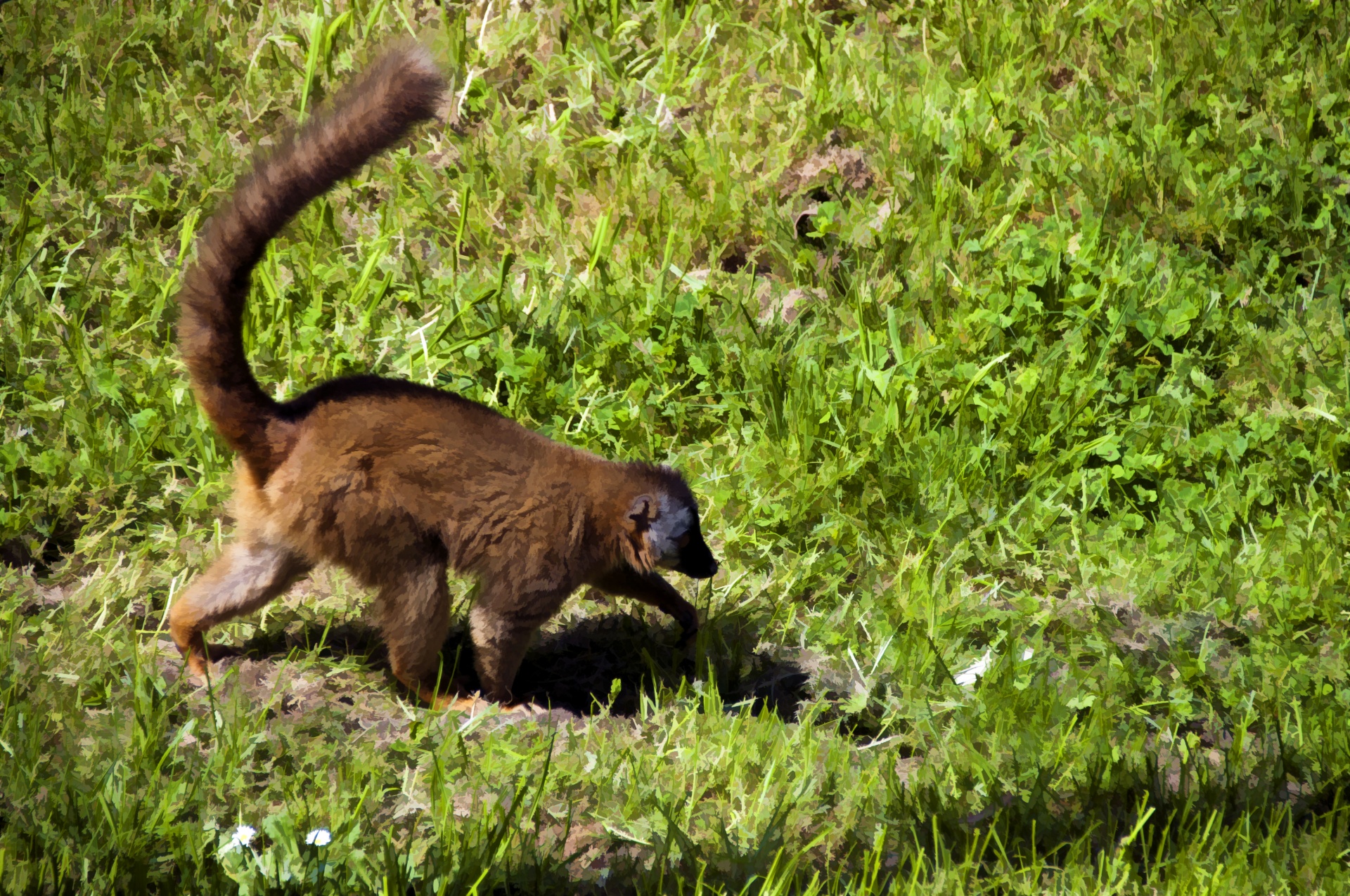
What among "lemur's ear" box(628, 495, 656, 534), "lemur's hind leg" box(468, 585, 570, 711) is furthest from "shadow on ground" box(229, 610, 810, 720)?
"lemur's ear" box(628, 495, 656, 534)

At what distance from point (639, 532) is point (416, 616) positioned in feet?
2.45

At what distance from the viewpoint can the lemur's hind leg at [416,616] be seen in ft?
12.4

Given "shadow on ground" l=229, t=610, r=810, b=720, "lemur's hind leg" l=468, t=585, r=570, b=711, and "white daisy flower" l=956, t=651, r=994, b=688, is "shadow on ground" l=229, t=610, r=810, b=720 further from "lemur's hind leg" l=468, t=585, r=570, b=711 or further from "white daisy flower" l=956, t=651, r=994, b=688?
"white daisy flower" l=956, t=651, r=994, b=688

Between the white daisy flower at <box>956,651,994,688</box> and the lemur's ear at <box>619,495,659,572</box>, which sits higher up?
the lemur's ear at <box>619,495,659,572</box>

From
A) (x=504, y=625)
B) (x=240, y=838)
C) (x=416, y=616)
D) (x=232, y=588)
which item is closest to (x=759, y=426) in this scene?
(x=504, y=625)

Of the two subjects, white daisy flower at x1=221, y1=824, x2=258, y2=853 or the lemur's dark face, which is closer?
white daisy flower at x1=221, y1=824, x2=258, y2=853

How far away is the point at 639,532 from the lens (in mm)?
4090

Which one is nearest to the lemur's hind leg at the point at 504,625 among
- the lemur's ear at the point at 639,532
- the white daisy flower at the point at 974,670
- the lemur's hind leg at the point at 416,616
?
the lemur's hind leg at the point at 416,616

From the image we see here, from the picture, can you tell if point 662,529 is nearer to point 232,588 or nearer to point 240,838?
point 232,588

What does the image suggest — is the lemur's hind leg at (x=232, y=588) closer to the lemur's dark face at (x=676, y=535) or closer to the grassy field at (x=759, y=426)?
the grassy field at (x=759, y=426)

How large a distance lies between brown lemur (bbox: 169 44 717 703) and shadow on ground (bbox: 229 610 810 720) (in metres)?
0.28

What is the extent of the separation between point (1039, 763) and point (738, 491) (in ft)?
5.38

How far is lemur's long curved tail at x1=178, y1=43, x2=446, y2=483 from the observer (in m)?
3.61

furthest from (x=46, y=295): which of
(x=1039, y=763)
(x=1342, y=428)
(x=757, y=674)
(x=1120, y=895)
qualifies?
(x=1342, y=428)
